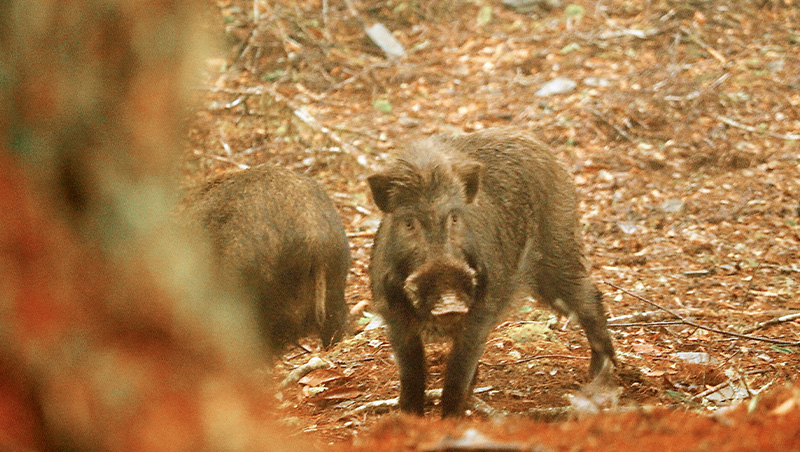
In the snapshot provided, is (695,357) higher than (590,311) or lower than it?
lower

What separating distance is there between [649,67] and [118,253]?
395 inches

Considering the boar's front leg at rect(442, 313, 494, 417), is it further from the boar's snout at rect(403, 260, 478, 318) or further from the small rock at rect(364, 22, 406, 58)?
the small rock at rect(364, 22, 406, 58)

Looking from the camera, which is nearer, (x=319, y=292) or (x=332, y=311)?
(x=319, y=292)

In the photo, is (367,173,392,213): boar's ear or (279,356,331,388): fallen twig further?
(279,356,331,388): fallen twig

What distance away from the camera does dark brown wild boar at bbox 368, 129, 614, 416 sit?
4152 millimetres

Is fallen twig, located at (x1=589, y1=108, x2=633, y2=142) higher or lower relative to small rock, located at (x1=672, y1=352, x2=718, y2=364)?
higher

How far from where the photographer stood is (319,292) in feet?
18.3

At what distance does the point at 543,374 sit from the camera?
507 centimetres

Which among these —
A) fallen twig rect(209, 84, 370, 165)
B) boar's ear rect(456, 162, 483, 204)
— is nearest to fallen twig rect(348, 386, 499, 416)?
boar's ear rect(456, 162, 483, 204)

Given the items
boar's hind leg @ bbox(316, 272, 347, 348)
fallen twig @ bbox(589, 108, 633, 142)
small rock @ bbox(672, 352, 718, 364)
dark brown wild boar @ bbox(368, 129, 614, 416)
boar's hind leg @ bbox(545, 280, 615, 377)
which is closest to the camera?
dark brown wild boar @ bbox(368, 129, 614, 416)

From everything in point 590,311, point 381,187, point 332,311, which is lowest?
point 332,311

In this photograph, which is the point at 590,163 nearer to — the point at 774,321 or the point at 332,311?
the point at 774,321

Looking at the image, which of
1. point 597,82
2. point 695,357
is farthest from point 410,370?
point 597,82

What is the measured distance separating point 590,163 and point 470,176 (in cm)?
470
